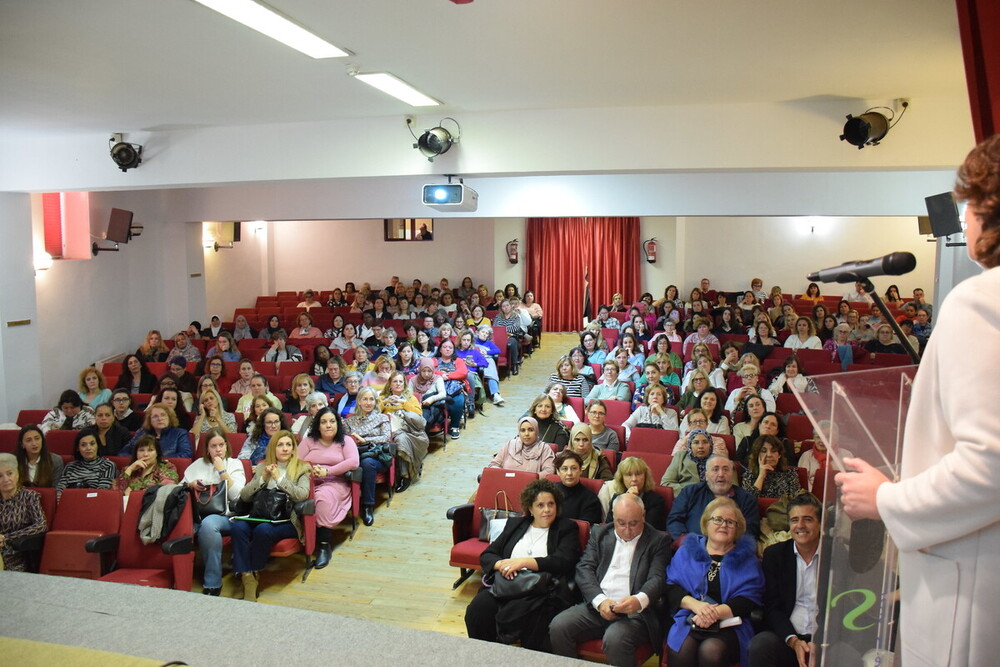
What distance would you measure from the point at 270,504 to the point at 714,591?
2.62 meters

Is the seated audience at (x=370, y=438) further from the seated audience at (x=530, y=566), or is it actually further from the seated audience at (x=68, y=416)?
the seated audience at (x=68, y=416)

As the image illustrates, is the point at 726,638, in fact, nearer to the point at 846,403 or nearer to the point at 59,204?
the point at 846,403

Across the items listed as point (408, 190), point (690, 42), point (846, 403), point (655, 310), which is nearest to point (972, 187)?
point (846, 403)

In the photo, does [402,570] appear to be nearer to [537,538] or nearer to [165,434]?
[537,538]

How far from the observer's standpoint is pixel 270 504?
14.8 ft

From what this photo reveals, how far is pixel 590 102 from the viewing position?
5137 millimetres

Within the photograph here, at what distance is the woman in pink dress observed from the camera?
482 centimetres

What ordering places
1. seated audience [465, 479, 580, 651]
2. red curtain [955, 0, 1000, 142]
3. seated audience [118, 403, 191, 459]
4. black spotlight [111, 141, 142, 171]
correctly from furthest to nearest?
black spotlight [111, 141, 142, 171], seated audience [118, 403, 191, 459], seated audience [465, 479, 580, 651], red curtain [955, 0, 1000, 142]

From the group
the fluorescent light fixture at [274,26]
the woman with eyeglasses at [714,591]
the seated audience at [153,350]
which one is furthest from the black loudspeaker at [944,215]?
the seated audience at [153,350]

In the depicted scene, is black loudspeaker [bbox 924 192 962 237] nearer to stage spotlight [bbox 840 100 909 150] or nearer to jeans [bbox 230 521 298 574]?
stage spotlight [bbox 840 100 909 150]

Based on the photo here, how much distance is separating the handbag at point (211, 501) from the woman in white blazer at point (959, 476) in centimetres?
407

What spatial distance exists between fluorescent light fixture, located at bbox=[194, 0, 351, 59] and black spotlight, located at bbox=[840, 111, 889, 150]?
3083 mm

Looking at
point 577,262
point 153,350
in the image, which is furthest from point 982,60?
point 577,262

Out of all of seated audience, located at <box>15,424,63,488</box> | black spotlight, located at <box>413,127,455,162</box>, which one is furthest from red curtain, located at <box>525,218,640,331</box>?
seated audience, located at <box>15,424,63,488</box>
